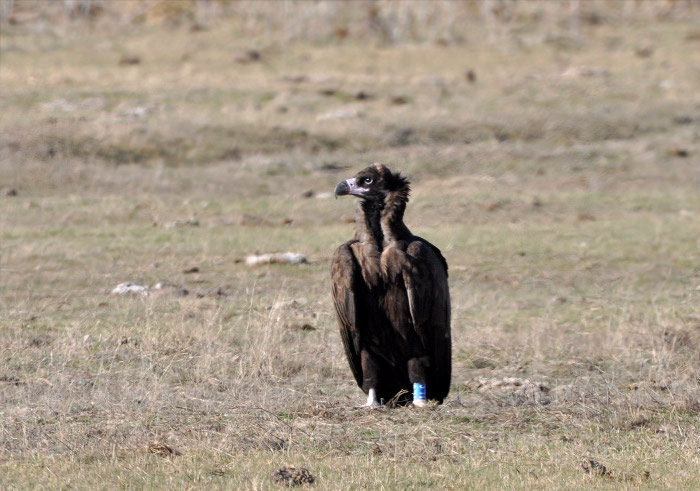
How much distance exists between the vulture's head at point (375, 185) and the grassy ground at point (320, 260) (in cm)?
153

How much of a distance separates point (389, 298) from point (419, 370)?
68cm

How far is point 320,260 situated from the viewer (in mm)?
15562

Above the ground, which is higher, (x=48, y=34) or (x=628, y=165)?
(x=48, y=34)

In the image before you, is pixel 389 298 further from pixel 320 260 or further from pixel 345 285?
pixel 320 260

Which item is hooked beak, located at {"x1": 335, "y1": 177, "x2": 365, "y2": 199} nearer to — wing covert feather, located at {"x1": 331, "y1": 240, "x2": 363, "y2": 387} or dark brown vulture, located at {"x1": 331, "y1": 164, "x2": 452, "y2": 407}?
dark brown vulture, located at {"x1": 331, "y1": 164, "x2": 452, "y2": 407}

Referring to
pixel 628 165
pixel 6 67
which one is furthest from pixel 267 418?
pixel 6 67

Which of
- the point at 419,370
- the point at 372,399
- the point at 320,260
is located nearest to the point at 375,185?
the point at 419,370

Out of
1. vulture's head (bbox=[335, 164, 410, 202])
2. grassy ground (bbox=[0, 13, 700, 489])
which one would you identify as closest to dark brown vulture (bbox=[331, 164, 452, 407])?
vulture's head (bbox=[335, 164, 410, 202])

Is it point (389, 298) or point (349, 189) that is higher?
point (349, 189)

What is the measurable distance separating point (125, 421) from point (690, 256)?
408 inches

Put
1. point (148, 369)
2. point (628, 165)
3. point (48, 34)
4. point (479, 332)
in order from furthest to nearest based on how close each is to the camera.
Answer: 1. point (48, 34)
2. point (628, 165)
3. point (479, 332)
4. point (148, 369)

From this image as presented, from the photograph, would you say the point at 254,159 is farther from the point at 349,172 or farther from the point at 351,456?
the point at 351,456

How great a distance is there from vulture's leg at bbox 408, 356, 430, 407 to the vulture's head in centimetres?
116

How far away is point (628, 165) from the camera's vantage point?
23.9 metres
